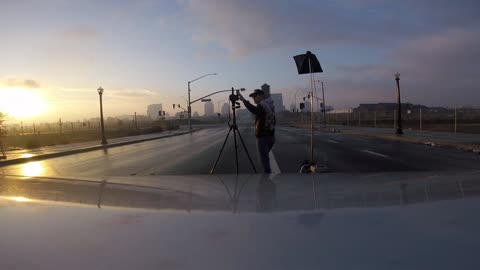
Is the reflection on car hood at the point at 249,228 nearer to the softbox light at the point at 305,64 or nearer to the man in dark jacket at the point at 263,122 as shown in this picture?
the man in dark jacket at the point at 263,122

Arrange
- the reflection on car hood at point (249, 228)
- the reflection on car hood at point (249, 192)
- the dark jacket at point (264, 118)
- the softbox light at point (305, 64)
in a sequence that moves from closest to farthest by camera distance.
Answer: the reflection on car hood at point (249, 228)
the reflection on car hood at point (249, 192)
the dark jacket at point (264, 118)
the softbox light at point (305, 64)

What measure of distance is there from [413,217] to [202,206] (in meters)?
1.46

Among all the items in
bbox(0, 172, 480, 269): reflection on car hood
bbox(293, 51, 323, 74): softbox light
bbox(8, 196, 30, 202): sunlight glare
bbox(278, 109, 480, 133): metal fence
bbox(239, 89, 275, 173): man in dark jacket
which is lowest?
bbox(278, 109, 480, 133): metal fence

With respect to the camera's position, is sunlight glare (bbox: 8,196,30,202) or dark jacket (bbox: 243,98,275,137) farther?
dark jacket (bbox: 243,98,275,137)

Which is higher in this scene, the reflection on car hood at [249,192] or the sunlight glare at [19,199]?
the sunlight glare at [19,199]

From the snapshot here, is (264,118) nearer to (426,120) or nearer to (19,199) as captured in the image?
(19,199)

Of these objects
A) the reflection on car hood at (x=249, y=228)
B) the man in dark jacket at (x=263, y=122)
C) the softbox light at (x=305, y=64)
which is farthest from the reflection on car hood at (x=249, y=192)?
the softbox light at (x=305, y=64)

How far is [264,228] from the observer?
100 inches

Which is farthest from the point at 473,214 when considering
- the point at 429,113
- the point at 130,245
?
the point at 429,113

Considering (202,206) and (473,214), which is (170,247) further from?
(473,214)

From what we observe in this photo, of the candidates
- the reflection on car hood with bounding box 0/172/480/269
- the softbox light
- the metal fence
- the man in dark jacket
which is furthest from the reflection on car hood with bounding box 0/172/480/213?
the metal fence

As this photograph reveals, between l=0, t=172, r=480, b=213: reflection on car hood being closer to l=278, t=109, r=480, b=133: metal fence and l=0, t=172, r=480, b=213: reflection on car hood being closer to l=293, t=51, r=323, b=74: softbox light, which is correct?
l=293, t=51, r=323, b=74: softbox light

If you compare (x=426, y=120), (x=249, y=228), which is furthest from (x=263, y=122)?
(x=426, y=120)

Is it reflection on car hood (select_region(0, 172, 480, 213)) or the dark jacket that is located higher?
the dark jacket
